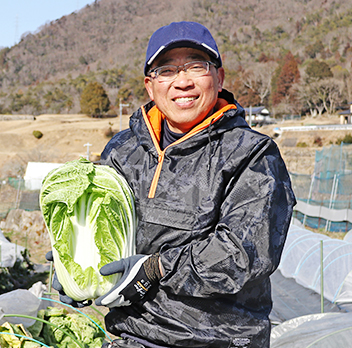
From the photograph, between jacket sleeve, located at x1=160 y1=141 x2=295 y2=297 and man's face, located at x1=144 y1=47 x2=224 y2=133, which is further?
man's face, located at x1=144 y1=47 x2=224 y2=133

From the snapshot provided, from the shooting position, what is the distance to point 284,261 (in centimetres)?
995

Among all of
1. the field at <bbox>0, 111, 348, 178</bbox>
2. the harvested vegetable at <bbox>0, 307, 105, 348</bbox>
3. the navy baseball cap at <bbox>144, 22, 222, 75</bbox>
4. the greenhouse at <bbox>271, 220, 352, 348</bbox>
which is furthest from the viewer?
the field at <bbox>0, 111, 348, 178</bbox>

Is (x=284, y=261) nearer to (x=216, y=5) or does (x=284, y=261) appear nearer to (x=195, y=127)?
(x=195, y=127)

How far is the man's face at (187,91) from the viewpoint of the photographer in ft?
6.19

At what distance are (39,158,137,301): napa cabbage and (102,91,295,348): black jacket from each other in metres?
0.09

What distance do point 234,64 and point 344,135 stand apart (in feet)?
157

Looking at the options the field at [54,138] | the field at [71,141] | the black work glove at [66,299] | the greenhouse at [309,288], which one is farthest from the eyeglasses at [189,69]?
the field at [54,138]

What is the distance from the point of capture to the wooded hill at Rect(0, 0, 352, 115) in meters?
60.1

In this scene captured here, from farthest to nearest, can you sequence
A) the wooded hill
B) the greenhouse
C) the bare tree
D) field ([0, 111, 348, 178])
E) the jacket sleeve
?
the bare tree < the wooded hill < field ([0, 111, 348, 178]) < the greenhouse < the jacket sleeve

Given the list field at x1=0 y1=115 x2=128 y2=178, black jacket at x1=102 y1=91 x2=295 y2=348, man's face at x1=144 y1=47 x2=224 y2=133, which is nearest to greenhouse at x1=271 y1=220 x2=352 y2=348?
black jacket at x1=102 y1=91 x2=295 y2=348

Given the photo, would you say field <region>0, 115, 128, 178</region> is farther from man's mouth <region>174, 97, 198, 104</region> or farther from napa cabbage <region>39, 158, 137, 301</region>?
man's mouth <region>174, 97, 198, 104</region>

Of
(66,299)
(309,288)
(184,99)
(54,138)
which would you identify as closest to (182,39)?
(184,99)

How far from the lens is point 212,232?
1.77 meters

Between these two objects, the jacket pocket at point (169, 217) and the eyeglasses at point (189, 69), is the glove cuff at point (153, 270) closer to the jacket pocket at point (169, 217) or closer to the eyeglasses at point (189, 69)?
the jacket pocket at point (169, 217)
